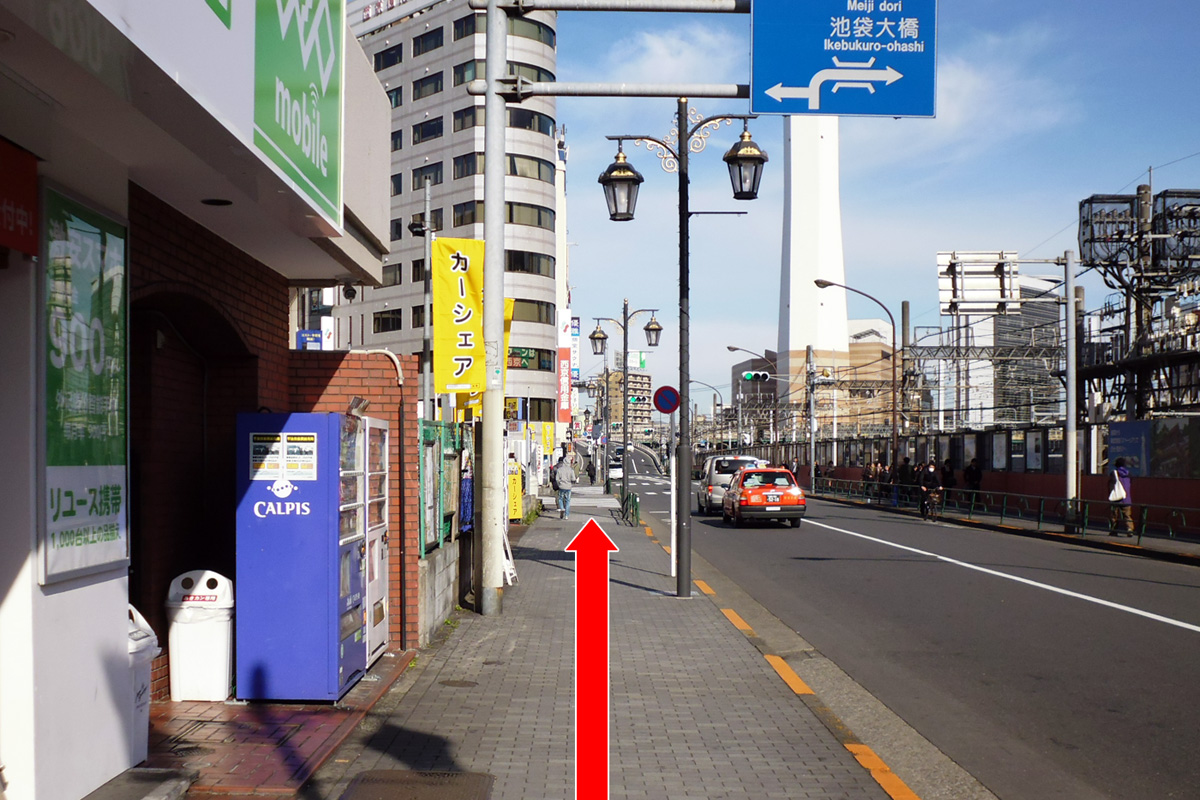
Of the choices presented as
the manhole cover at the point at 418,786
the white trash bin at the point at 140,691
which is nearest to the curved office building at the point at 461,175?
the white trash bin at the point at 140,691

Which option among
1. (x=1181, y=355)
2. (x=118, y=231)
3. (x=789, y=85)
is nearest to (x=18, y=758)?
(x=118, y=231)

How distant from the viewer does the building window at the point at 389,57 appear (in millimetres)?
61125

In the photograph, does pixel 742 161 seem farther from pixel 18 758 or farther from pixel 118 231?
pixel 18 758

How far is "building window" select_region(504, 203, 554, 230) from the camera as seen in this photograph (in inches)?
2253

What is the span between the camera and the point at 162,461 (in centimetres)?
784

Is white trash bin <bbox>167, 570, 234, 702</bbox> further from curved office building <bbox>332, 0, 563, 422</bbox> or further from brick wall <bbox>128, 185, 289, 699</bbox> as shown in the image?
curved office building <bbox>332, 0, 563, 422</bbox>

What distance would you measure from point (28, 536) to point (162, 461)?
2.98 meters

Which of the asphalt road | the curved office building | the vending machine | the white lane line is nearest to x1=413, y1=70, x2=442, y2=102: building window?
the curved office building

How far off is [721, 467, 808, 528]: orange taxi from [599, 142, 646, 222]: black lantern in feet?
47.3

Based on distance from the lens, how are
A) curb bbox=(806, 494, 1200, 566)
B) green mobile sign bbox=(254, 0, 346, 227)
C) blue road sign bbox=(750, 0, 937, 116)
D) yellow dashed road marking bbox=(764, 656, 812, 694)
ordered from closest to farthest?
green mobile sign bbox=(254, 0, 346, 227) → yellow dashed road marking bbox=(764, 656, 812, 694) → blue road sign bbox=(750, 0, 937, 116) → curb bbox=(806, 494, 1200, 566)

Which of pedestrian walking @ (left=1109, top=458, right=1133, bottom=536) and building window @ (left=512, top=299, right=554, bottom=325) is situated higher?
building window @ (left=512, top=299, right=554, bottom=325)

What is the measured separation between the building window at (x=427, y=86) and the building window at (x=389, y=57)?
2.33 meters

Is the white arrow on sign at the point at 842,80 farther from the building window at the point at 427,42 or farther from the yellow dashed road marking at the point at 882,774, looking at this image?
the building window at the point at 427,42
